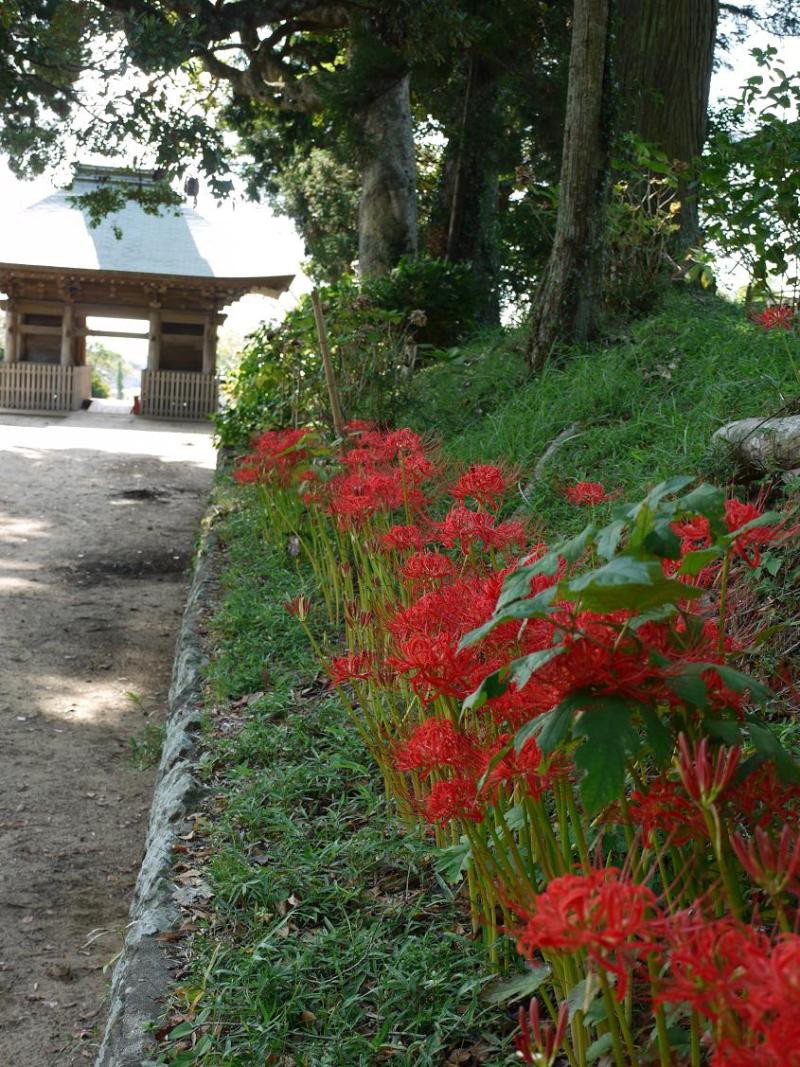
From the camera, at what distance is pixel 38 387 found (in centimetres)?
2280

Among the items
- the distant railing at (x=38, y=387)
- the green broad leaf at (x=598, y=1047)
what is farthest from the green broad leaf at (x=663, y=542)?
the distant railing at (x=38, y=387)

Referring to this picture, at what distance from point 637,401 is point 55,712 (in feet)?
11.3

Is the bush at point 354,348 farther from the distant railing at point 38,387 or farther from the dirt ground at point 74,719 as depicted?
the distant railing at point 38,387

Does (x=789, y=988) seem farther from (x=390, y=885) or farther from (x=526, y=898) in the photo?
(x=390, y=885)

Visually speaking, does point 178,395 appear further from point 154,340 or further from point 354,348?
point 354,348

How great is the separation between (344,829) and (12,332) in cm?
2300

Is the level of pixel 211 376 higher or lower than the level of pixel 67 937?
higher

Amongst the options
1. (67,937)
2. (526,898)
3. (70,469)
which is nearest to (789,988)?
(526,898)

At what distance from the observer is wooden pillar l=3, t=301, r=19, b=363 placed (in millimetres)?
23500

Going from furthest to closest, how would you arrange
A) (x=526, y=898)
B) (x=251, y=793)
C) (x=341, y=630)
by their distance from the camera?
(x=341, y=630)
(x=251, y=793)
(x=526, y=898)

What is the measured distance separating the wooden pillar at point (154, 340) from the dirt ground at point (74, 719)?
11.5m

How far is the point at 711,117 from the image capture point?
1426cm

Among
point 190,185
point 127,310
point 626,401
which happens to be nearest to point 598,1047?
point 626,401

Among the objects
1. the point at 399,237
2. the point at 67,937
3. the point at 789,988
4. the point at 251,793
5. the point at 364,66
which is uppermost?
the point at 364,66
